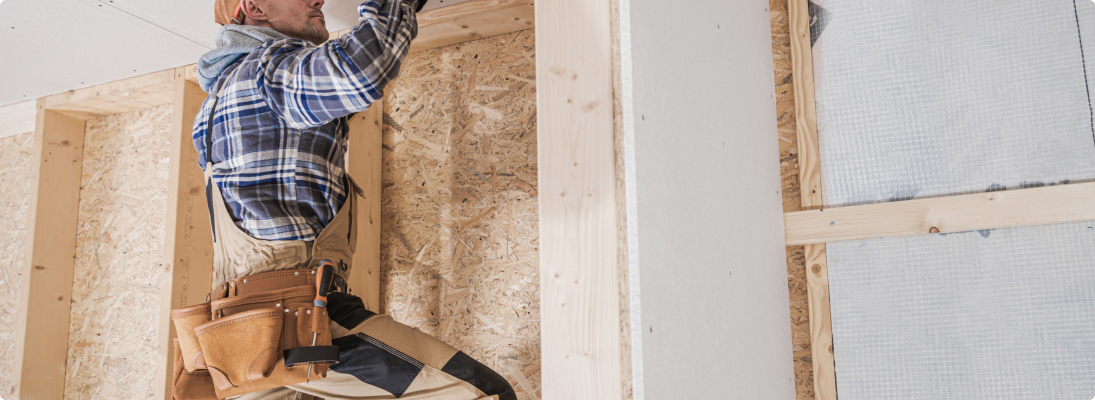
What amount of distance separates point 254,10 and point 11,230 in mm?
2296

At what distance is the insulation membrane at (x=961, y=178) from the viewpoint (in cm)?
143

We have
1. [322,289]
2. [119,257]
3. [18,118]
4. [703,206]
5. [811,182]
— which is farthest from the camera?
[18,118]

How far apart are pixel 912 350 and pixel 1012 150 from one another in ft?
1.75

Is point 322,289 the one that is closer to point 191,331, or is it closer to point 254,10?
point 191,331

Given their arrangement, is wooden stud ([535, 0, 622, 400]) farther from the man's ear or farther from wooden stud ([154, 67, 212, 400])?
wooden stud ([154, 67, 212, 400])

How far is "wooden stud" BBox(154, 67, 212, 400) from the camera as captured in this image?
84.8 inches

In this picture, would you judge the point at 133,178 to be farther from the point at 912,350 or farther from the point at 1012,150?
the point at 1012,150

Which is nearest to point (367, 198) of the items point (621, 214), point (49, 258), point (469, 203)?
point (469, 203)

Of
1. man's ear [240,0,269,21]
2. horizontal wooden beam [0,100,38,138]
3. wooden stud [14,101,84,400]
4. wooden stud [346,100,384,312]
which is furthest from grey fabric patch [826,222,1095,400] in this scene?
horizontal wooden beam [0,100,38,138]

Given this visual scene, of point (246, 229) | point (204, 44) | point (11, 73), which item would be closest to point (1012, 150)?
point (246, 229)

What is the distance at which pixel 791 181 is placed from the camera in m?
1.71

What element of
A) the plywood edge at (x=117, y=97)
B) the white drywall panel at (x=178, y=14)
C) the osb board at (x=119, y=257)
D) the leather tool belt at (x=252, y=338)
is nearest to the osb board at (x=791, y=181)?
the leather tool belt at (x=252, y=338)

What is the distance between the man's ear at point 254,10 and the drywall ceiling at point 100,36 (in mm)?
238

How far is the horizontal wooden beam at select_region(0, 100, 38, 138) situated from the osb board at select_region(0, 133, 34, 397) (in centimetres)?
7
